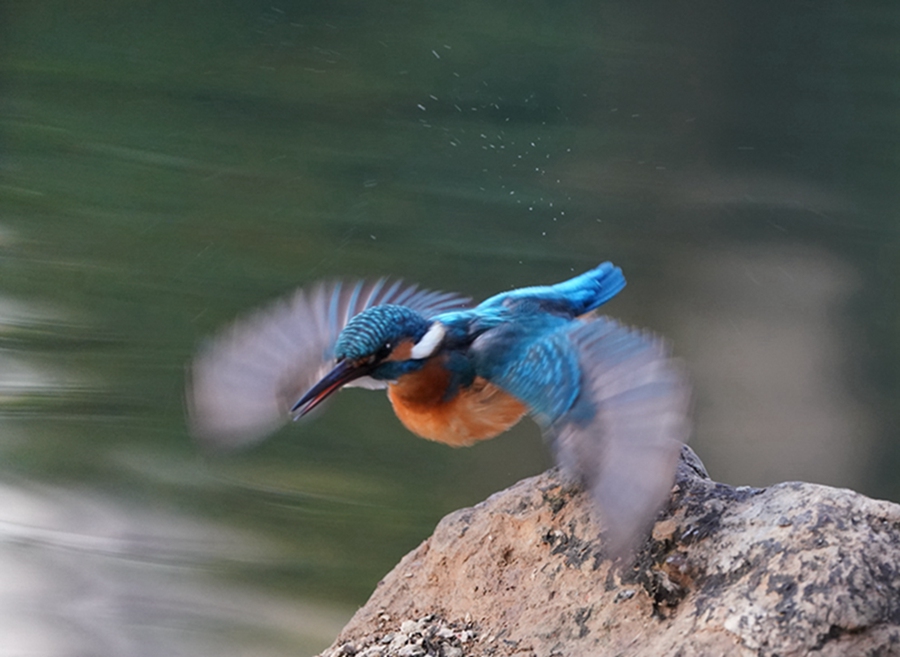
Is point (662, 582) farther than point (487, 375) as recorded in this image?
No

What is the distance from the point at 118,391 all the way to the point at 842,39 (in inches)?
104

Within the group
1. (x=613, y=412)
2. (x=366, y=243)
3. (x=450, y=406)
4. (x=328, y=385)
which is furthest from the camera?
(x=366, y=243)

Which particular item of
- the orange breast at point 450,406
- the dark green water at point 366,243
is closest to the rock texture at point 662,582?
the orange breast at point 450,406

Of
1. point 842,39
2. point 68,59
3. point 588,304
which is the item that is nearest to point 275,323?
point 588,304

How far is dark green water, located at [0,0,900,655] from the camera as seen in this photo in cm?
293

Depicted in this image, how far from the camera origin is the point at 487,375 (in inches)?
61.4

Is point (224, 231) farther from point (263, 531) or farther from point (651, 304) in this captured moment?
point (651, 304)

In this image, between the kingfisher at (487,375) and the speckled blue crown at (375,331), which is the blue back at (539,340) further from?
the speckled blue crown at (375,331)

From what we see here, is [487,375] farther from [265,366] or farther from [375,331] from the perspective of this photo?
[265,366]

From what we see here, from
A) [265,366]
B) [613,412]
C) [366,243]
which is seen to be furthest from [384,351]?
[366,243]

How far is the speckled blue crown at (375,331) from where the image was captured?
1.47 meters

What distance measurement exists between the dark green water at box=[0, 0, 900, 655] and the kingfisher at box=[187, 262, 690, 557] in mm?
1159

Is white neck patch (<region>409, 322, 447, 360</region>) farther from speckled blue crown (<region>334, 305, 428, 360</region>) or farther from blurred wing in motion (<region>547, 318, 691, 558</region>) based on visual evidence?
blurred wing in motion (<region>547, 318, 691, 558</region>)

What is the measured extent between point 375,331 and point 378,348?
0.03 m
